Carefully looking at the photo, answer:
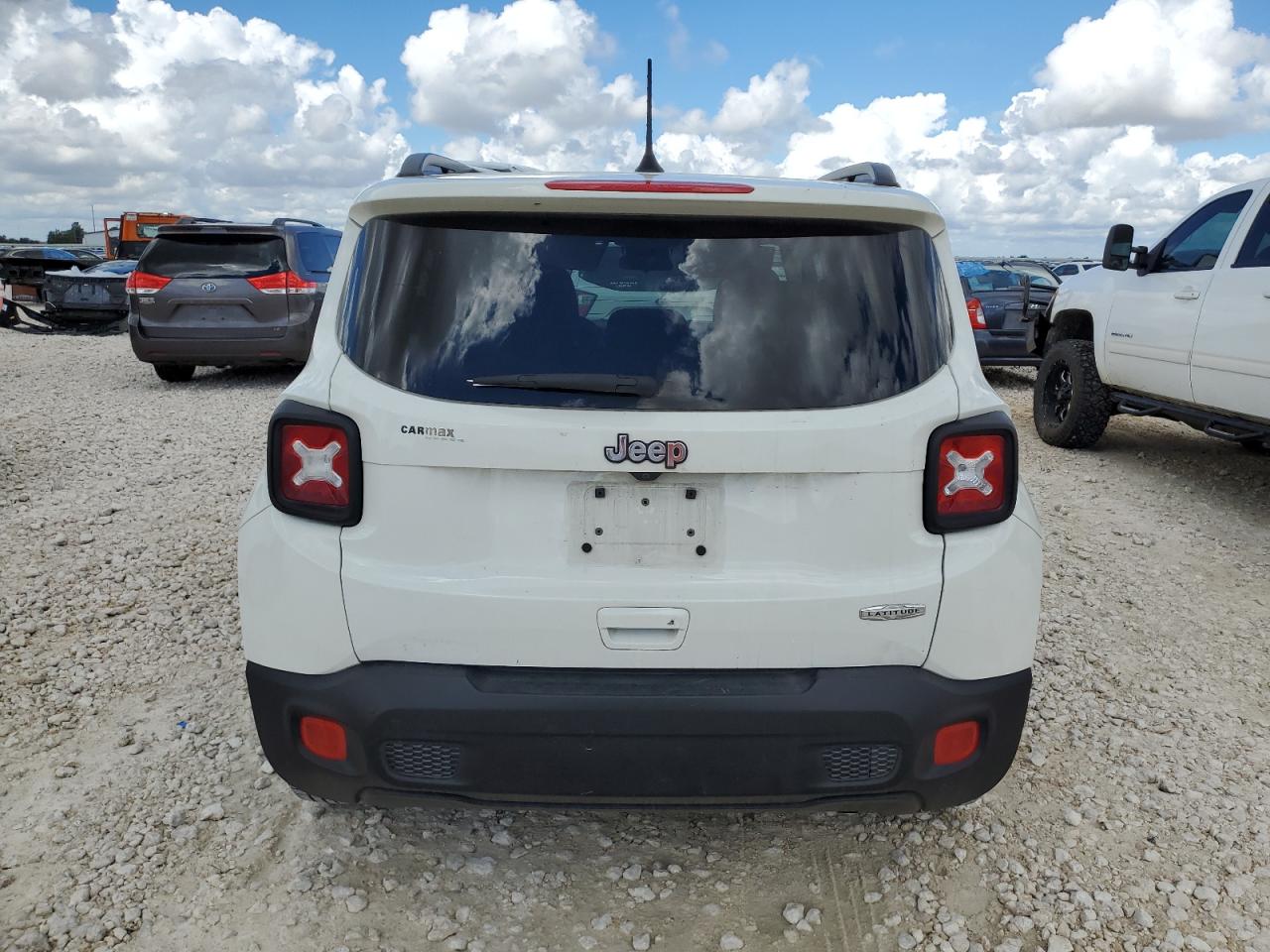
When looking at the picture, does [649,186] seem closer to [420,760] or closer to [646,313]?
[646,313]

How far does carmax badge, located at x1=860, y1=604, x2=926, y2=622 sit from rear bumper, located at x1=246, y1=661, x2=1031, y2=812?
0.12 metres

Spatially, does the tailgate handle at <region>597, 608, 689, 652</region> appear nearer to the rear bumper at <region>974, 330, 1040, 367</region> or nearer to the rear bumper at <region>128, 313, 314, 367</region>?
the rear bumper at <region>128, 313, 314, 367</region>

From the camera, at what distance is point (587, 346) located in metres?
2.21

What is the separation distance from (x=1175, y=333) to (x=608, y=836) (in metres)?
5.62

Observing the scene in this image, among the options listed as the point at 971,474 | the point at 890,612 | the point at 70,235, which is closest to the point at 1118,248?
the point at 971,474

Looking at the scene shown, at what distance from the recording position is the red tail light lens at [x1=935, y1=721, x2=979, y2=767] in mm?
2277

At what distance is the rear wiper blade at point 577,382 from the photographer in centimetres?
217

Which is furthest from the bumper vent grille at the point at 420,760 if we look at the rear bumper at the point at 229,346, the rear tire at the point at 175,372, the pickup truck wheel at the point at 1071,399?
the rear tire at the point at 175,372

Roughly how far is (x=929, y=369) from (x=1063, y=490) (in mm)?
5284

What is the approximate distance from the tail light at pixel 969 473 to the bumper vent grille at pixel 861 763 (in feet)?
1.67

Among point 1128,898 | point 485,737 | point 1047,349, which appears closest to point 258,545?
point 485,737

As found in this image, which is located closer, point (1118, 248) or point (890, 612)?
point (890, 612)

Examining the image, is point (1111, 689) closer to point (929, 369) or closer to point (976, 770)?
point (976, 770)

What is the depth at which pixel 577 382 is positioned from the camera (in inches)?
85.7
